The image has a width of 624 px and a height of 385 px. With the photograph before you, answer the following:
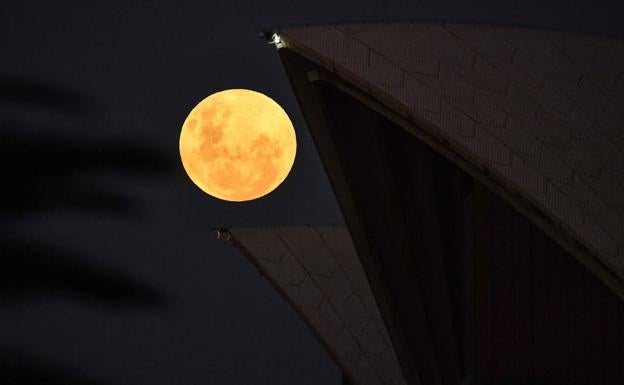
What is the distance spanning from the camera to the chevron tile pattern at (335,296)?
1927cm

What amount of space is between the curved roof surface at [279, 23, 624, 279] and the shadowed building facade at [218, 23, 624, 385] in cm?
2

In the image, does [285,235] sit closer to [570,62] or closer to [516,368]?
[516,368]

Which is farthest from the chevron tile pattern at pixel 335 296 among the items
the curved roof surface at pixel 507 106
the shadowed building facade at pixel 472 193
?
the curved roof surface at pixel 507 106

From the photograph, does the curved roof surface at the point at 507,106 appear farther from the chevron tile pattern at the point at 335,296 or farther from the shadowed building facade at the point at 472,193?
the chevron tile pattern at the point at 335,296

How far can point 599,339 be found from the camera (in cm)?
1389

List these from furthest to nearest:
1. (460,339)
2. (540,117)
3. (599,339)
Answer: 1. (460,339)
2. (599,339)
3. (540,117)

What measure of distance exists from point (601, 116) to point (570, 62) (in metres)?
0.93

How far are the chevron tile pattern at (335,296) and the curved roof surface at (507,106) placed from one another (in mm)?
8025

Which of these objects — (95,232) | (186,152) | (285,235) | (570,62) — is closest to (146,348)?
(95,232)

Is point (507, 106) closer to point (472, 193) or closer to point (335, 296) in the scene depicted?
point (472, 193)

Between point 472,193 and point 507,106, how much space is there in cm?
370

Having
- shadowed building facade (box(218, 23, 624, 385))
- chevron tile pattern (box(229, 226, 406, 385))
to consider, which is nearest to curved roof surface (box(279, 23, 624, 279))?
shadowed building facade (box(218, 23, 624, 385))

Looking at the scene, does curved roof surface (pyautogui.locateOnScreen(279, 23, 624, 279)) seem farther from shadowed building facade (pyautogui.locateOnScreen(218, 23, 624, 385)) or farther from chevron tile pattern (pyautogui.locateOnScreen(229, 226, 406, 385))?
chevron tile pattern (pyautogui.locateOnScreen(229, 226, 406, 385))

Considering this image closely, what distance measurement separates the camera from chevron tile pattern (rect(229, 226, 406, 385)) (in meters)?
19.3
